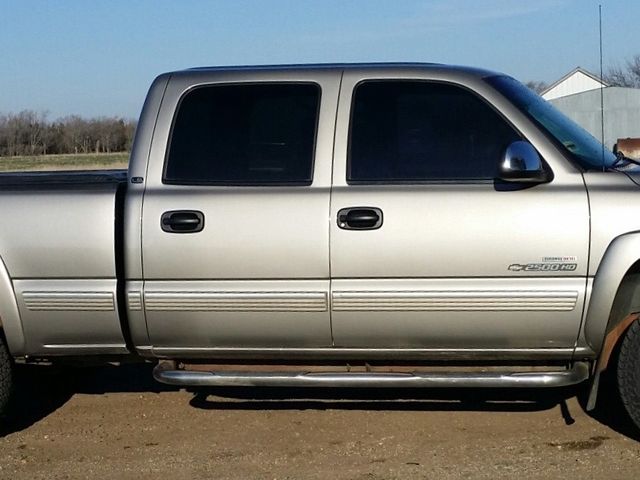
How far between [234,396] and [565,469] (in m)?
2.17

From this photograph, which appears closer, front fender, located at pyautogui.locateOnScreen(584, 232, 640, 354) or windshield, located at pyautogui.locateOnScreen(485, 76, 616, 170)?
front fender, located at pyautogui.locateOnScreen(584, 232, 640, 354)

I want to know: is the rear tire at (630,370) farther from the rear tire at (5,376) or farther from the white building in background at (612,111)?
the white building in background at (612,111)

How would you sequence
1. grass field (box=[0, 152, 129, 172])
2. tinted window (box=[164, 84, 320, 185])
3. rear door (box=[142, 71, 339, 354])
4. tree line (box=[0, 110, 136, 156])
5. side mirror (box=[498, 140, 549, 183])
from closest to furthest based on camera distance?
1. side mirror (box=[498, 140, 549, 183])
2. rear door (box=[142, 71, 339, 354])
3. tinted window (box=[164, 84, 320, 185])
4. grass field (box=[0, 152, 129, 172])
5. tree line (box=[0, 110, 136, 156])

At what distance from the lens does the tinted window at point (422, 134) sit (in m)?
4.58

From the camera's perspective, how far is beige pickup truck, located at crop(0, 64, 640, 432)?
442 cm

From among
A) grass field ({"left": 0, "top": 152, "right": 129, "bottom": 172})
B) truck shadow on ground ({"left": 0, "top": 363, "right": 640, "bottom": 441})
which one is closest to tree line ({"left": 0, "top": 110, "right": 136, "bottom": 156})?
grass field ({"left": 0, "top": 152, "right": 129, "bottom": 172})

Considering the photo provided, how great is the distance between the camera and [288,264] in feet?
14.9

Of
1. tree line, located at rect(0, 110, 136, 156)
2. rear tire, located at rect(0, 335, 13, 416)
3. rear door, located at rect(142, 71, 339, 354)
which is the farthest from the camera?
tree line, located at rect(0, 110, 136, 156)

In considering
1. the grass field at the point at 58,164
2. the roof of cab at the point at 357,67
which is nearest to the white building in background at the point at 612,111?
the grass field at the point at 58,164

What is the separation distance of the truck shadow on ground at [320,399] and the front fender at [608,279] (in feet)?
2.83

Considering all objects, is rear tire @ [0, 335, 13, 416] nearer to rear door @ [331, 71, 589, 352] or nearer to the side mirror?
rear door @ [331, 71, 589, 352]

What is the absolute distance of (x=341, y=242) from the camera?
4512 millimetres

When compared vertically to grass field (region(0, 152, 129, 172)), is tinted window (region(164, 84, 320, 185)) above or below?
above

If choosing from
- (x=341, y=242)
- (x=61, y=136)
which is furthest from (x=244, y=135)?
(x=61, y=136)
